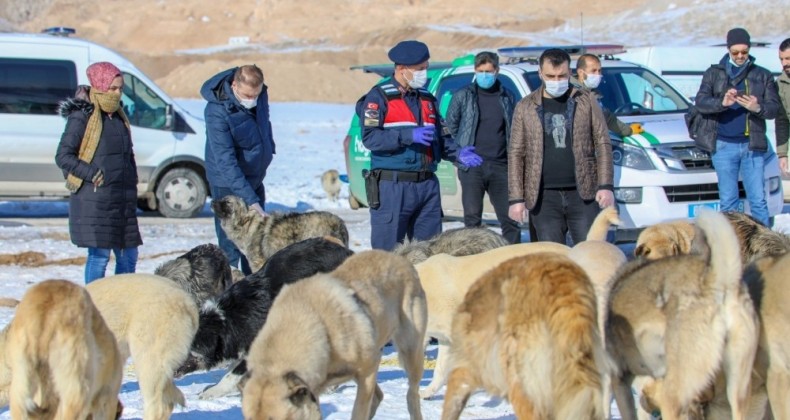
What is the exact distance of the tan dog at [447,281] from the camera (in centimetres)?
680

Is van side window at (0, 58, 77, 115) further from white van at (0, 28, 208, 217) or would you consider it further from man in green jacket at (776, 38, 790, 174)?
man in green jacket at (776, 38, 790, 174)

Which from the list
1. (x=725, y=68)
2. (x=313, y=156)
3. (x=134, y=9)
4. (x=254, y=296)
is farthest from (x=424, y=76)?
(x=134, y=9)

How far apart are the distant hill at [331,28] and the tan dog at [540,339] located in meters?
51.9

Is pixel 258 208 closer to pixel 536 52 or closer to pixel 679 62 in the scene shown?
pixel 536 52

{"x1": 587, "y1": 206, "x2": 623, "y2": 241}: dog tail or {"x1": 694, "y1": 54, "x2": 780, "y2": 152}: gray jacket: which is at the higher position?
{"x1": 694, "y1": 54, "x2": 780, "y2": 152}: gray jacket

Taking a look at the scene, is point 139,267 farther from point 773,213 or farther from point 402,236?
point 773,213

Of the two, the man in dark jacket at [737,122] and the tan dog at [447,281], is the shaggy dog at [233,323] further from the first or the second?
the man in dark jacket at [737,122]

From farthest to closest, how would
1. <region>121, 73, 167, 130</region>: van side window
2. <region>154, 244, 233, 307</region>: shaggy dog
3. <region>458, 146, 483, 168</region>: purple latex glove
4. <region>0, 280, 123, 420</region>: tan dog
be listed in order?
<region>121, 73, 167, 130</region>: van side window → <region>458, 146, 483, 168</region>: purple latex glove → <region>154, 244, 233, 307</region>: shaggy dog → <region>0, 280, 123, 420</region>: tan dog

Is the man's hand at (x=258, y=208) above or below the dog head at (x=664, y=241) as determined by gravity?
above

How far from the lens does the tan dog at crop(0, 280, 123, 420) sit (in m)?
4.93

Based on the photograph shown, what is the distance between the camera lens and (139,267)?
11.8 m

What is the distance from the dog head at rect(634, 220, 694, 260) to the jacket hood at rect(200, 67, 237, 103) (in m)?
3.44

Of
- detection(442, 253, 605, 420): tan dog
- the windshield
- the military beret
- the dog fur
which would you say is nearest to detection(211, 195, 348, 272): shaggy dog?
the military beret

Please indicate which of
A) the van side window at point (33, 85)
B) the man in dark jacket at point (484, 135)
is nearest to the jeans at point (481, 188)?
the man in dark jacket at point (484, 135)
